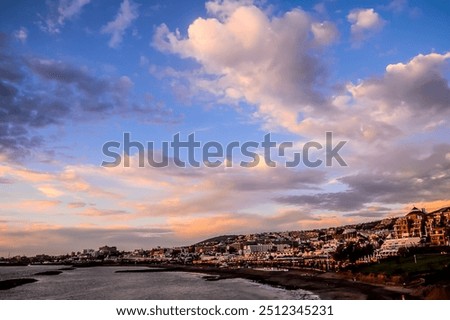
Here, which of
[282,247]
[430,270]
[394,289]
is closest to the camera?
[394,289]

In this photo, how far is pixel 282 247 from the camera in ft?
340
